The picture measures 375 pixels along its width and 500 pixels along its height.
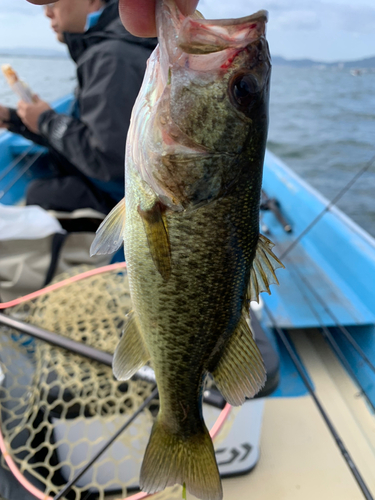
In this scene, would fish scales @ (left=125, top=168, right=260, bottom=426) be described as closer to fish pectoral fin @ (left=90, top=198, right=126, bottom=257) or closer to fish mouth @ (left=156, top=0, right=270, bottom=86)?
fish pectoral fin @ (left=90, top=198, right=126, bottom=257)

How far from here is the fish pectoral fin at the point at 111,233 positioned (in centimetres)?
97

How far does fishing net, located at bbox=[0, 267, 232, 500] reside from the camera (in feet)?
4.67

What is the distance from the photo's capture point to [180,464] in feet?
3.45

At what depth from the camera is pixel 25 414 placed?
4.83 feet

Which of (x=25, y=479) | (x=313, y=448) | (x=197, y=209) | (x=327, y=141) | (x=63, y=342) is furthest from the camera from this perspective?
(x=327, y=141)

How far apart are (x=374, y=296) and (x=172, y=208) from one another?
8.09 ft

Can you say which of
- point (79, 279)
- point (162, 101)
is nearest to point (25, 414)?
point (79, 279)

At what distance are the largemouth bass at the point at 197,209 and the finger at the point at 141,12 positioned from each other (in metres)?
0.03

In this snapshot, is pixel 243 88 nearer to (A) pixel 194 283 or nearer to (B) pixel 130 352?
(A) pixel 194 283

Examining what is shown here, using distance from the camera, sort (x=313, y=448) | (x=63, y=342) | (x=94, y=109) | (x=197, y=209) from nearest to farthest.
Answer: (x=197, y=209) → (x=63, y=342) → (x=313, y=448) → (x=94, y=109)

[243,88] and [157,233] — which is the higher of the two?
[243,88]

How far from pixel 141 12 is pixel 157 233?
52cm

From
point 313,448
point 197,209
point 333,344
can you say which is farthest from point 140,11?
point 313,448

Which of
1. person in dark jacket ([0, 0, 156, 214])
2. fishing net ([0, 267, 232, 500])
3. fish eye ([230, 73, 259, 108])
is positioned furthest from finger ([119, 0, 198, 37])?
person in dark jacket ([0, 0, 156, 214])
